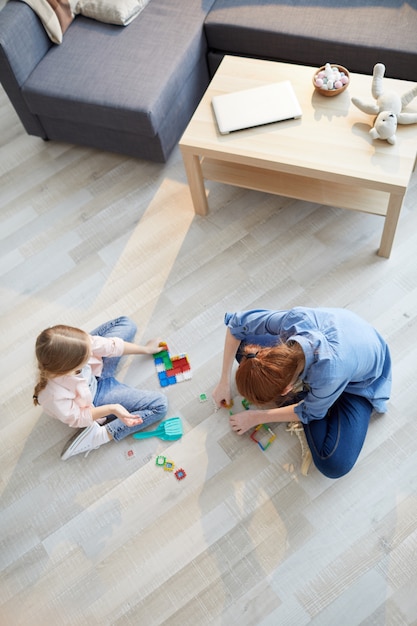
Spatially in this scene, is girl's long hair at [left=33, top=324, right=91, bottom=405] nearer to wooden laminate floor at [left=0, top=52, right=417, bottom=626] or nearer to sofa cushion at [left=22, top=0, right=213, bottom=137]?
wooden laminate floor at [left=0, top=52, right=417, bottom=626]

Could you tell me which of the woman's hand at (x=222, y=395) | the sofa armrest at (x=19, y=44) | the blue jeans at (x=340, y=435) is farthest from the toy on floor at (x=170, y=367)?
the sofa armrest at (x=19, y=44)

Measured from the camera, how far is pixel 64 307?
2.23 meters

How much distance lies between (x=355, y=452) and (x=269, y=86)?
4.44 feet

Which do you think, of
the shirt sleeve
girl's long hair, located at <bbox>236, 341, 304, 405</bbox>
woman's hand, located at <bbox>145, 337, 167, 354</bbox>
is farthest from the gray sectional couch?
girl's long hair, located at <bbox>236, 341, 304, 405</bbox>

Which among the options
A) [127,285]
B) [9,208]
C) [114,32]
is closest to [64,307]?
[127,285]

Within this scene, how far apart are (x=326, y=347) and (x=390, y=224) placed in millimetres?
767

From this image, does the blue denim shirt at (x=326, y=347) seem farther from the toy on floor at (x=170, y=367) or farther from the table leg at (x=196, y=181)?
the table leg at (x=196, y=181)

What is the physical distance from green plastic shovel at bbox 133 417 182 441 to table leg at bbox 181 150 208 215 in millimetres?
906

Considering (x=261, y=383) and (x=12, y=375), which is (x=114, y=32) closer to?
(x=12, y=375)

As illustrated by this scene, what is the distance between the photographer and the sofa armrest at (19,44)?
227cm

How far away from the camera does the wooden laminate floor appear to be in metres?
1.68

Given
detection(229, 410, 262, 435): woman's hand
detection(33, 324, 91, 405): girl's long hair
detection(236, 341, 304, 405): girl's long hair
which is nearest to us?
detection(236, 341, 304, 405): girl's long hair

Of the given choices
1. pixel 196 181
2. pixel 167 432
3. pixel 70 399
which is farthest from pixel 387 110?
pixel 70 399

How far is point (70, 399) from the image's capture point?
1808 mm
